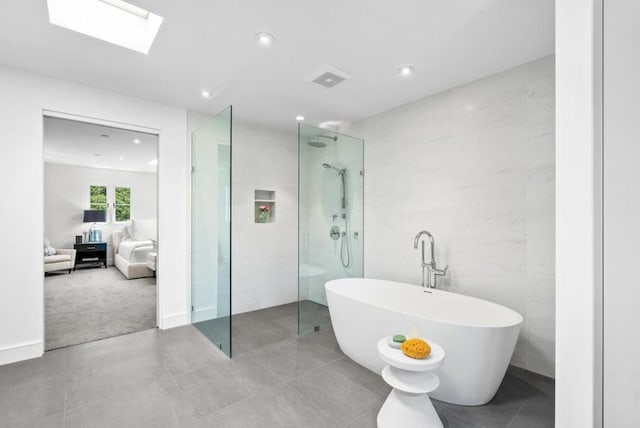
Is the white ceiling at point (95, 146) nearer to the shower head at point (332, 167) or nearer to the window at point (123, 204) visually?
the window at point (123, 204)

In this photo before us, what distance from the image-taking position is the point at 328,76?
2705 mm

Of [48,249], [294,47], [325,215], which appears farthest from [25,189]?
[48,249]

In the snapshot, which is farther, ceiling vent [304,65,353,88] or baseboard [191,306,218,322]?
baseboard [191,306,218,322]

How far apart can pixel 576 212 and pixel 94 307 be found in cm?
524

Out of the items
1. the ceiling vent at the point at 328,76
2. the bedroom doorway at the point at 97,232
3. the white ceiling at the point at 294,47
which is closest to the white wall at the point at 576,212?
the white ceiling at the point at 294,47

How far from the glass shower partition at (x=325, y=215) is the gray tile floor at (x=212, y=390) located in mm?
563

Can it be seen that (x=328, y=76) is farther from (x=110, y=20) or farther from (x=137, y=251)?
(x=137, y=251)

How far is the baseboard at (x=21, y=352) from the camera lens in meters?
2.54

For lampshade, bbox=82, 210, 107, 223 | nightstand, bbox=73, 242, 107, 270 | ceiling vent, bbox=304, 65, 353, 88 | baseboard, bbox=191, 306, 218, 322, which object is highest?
ceiling vent, bbox=304, 65, 353, 88

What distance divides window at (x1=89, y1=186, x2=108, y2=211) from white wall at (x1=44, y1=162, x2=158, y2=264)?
0.07 meters

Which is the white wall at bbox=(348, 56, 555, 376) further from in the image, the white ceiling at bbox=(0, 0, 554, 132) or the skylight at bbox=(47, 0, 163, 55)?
the skylight at bbox=(47, 0, 163, 55)

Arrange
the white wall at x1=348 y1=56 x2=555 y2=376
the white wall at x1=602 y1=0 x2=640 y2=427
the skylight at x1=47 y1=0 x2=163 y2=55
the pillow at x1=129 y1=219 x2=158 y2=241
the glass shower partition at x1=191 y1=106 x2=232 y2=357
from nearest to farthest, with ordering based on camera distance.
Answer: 1. the white wall at x1=602 y1=0 x2=640 y2=427
2. the skylight at x1=47 y1=0 x2=163 y2=55
3. the white wall at x1=348 y1=56 x2=555 y2=376
4. the glass shower partition at x1=191 y1=106 x2=232 y2=357
5. the pillow at x1=129 y1=219 x2=158 y2=241

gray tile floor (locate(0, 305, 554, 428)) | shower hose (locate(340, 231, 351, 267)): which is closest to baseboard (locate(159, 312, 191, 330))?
gray tile floor (locate(0, 305, 554, 428))

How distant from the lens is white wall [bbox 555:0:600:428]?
119 cm
